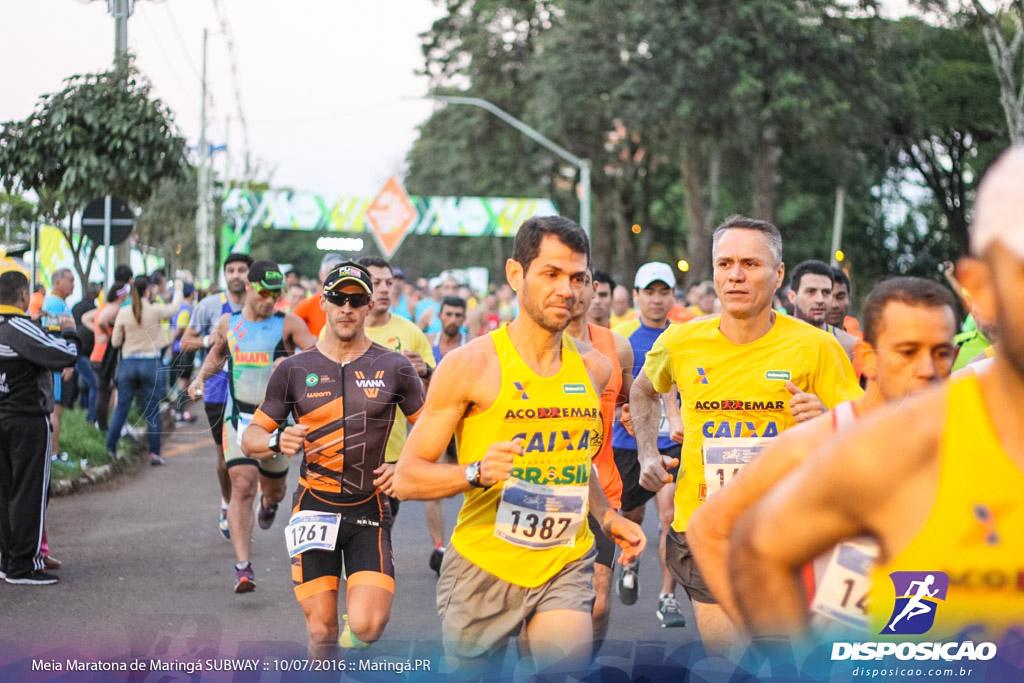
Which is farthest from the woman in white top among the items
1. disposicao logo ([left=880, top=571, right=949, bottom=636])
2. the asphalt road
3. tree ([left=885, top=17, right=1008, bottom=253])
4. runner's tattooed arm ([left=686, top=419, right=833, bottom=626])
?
tree ([left=885, top=17, right=1008, bottom=253])

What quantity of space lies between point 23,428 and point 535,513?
5188mm

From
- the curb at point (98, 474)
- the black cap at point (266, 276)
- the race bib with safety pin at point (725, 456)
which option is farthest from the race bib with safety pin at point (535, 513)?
the curb at point (98, 474)

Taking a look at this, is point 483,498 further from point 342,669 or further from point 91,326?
point 91,326

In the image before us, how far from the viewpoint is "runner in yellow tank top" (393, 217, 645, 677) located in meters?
4.13

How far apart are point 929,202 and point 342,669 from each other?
136 ft

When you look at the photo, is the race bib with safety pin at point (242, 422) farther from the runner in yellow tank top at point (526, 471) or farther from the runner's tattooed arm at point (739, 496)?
the runner's tattooed arm at point (739, 496)

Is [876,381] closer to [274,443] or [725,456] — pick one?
[725,456]

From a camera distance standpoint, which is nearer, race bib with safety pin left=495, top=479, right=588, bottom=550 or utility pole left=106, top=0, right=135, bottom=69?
race bib with safety pin left=495, top=479, right=588, bottom=550

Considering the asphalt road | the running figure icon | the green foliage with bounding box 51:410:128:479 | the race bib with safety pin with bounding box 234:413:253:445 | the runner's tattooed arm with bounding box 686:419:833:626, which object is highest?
the runner's tattooed arm with bounding box 686:419:833:626

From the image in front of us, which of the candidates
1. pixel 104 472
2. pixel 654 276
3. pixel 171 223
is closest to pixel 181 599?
pixel 654 276

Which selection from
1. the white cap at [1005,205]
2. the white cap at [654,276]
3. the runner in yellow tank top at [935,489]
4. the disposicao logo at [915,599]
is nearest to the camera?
the white cap at [1005,205]

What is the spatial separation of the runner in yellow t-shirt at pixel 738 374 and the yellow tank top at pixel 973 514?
9.81 ft

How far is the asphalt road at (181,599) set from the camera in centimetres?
625

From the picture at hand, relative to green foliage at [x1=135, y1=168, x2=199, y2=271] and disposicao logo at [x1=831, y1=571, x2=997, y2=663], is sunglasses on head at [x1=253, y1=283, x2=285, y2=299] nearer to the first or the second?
disposicao logo at [x1=831, y1=571, x2=997, y2=663]
